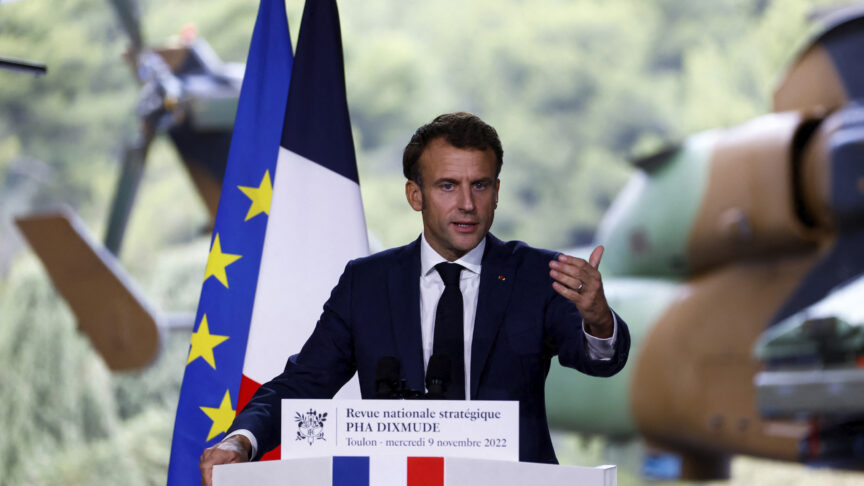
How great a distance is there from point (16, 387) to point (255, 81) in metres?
15.9

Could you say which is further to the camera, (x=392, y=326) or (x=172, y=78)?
(x=172, y=78)

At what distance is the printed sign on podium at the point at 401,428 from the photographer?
5.32ft

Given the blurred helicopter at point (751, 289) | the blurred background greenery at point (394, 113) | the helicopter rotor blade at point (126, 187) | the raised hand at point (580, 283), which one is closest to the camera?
the raised hand at point (580, 283)

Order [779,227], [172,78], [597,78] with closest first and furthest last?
[779,227] < [172,78] < [597,78]

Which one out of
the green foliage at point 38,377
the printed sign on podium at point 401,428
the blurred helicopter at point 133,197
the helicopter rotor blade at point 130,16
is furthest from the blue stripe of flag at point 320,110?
the green foliage at point 38,377

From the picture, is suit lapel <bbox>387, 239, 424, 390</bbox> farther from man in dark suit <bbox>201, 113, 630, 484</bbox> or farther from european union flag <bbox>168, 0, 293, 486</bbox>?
european union flag <bbox>168, 0, 293, 486</bbox>

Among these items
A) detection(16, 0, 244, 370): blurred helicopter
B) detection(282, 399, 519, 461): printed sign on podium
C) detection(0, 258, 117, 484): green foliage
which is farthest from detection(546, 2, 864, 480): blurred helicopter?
detection(0, 258, 117, 484): green foliage

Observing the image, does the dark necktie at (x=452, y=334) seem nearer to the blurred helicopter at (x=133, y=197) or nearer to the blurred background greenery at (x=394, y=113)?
the blurred helicopter at (x=133, y=197)

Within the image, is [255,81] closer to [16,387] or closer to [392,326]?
[392,326]

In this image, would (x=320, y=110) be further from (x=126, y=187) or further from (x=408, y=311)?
(x=126, y=187)

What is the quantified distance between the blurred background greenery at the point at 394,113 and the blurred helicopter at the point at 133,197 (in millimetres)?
5811

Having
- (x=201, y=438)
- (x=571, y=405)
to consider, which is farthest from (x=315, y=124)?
(x=571, y=405)

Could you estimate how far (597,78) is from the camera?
26.3 metres

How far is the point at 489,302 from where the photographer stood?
6.70 feet
